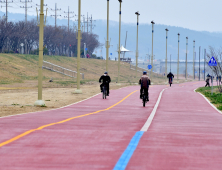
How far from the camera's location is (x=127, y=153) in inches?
323

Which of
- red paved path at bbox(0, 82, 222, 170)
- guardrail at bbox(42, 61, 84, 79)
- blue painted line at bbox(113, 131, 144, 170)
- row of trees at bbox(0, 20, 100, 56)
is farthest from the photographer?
row of trees at bbox(0, 20, 100, 56)

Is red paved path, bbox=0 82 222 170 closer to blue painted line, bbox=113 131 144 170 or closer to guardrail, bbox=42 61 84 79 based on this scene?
blue painted line, bbox=113 131 144 170

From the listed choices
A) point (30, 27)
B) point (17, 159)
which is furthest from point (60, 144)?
point (30, 27)

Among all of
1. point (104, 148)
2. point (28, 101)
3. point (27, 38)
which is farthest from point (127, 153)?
point (27, 38)

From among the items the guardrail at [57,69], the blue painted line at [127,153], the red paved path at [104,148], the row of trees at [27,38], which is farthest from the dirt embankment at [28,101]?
the row of trees at [27,38]

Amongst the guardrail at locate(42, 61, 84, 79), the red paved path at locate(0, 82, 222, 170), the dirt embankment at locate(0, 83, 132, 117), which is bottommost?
the dirt embankment at locate(0, 83, 132, 117)

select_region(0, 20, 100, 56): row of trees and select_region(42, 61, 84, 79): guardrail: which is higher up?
select_region(0, 20, 100, 56): row of trees

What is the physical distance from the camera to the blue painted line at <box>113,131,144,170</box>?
6.99 meters

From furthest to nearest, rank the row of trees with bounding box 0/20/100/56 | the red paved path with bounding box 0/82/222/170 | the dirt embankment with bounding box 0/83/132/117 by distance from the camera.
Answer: the row of trees with bounding box 0/20/100/56 < the dirt embankment with bounding box 0/83/132/117 < the red paved path with bounding box 0/82/222/170

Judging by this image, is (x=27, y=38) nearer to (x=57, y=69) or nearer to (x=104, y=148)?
(x=57, y=69)

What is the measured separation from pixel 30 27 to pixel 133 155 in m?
97.7

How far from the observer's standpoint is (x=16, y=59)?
8325 centimetres

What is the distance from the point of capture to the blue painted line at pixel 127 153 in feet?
22.9

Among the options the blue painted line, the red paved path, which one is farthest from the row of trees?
the blue painted line
